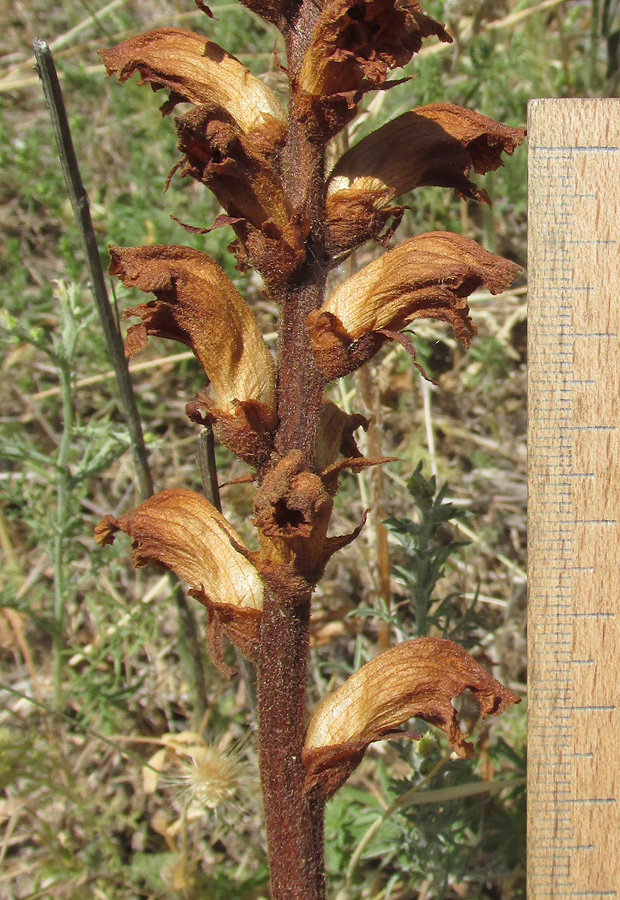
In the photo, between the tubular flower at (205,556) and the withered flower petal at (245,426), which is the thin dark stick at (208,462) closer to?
the tubular flower at (205,556)

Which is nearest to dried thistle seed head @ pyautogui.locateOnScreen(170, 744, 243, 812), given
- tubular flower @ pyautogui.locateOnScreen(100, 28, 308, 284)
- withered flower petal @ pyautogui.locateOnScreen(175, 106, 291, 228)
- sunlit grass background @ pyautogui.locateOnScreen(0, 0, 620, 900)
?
sunlit grass background @ pyautogui.locateOnScreen(0, 0, 620, 900)

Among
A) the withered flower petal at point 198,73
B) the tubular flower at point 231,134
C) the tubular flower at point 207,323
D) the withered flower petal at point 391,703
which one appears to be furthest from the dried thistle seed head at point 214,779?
the withered flower petal at point 198,73

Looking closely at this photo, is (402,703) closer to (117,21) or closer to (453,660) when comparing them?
(453,660)

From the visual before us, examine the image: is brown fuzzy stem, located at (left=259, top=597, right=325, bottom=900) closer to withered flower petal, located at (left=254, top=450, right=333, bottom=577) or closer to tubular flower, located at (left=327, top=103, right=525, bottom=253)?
withered flower petal, located at (left=254, top=450, right=333, bottom=577)

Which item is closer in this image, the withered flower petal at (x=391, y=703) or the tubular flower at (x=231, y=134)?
the tubular flower at (x=231, y=134)

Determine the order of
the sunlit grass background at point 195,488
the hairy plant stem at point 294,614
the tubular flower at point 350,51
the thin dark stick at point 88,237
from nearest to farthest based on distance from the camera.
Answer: the tubular flower at point 350,51 → the hairy plant stem at point 294,614 → the thin dark stick at point 88,237 → the sunlit grass background at point 195,488

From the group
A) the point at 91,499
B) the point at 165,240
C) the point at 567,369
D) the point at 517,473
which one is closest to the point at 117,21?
the point at 165,240
